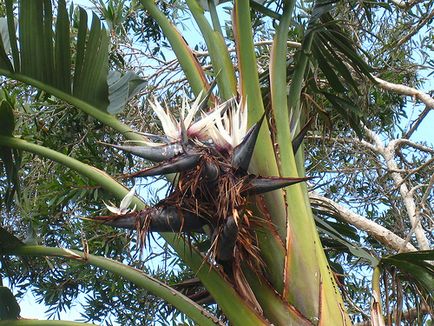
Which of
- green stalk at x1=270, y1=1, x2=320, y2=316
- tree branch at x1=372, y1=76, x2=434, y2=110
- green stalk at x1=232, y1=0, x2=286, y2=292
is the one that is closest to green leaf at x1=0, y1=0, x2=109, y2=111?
green stalk at x1=232, y1=0, x2=286, y2=292

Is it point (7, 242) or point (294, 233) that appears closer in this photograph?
point (294, 233)

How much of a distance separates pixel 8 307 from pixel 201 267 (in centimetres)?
73

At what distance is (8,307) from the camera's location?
2.36 m

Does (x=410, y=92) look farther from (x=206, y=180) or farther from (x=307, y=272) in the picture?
(x=206, y=180)

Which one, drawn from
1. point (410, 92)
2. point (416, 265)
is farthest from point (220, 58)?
point (410, 92)

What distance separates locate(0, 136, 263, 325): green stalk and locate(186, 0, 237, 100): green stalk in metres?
0.47

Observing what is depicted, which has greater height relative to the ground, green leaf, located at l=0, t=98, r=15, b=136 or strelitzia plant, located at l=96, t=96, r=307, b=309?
green leaf, located at l=0, t=98, r=15, b=136

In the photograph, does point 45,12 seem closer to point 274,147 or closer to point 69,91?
point 69,91

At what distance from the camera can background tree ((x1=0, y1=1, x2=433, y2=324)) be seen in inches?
92.0

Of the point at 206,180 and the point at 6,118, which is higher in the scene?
the point at 6,118

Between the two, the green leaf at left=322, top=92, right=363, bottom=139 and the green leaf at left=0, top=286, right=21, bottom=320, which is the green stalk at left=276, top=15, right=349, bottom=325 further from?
the green leaf at left=0, top=286, right=21, bottom=320

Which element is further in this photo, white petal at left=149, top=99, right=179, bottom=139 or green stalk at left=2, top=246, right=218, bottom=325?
green stalk at left=2, top=246, right=218, bottom=325

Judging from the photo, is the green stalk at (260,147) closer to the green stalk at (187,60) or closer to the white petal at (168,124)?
the green stalk at (187,60)

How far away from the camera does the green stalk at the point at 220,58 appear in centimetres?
232
